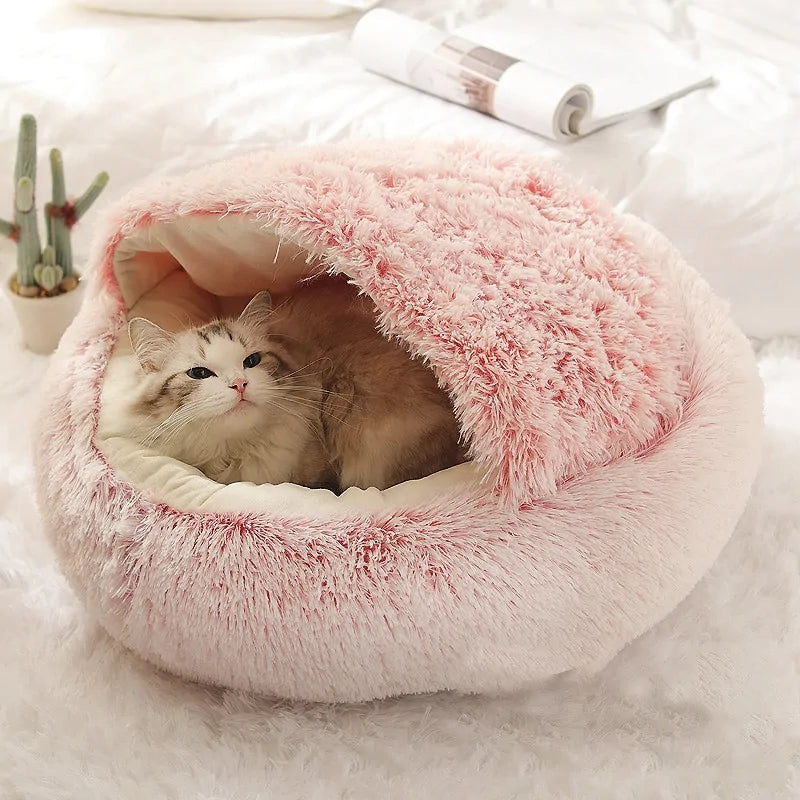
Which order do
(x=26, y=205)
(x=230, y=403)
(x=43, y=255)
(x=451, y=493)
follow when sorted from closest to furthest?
(x=451, y=493) < (x=230, y=403) < (x=26, y=205) < (x=43, y=255)

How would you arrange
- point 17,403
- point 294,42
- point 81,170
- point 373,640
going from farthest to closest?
point 294,42 → point 81,170 → point 17,403 → point 373,640

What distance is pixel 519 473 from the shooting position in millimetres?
929

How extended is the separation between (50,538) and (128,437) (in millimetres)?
148

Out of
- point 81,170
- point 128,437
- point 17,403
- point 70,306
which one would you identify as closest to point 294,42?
point 81,170

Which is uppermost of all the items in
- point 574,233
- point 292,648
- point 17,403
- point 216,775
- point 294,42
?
point 574,233

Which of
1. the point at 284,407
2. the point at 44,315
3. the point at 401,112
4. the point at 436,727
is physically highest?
the point at 401,112

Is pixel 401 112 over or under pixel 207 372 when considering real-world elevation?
over

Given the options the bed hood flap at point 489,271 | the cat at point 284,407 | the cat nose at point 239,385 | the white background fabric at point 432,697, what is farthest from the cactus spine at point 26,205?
the cat nose at point 239,385

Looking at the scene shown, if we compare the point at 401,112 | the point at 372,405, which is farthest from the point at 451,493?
the point at 401,112

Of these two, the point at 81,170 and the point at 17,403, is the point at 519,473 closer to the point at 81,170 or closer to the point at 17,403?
the point at 17,403

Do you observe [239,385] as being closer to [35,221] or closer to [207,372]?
[207,372]

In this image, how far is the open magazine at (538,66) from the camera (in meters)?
1.53

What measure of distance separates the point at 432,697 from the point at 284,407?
394 millimetres

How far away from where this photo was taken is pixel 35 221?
1.51 meters
